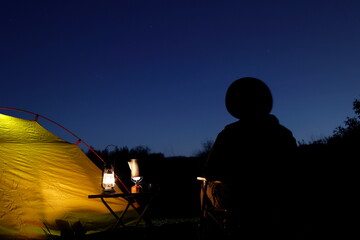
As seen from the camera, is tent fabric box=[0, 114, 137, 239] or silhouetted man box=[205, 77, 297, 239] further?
tent fabric box=[0, 114, 137, 239]

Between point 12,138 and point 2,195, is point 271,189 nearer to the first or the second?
point 2,195

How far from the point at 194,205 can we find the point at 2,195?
3695mm

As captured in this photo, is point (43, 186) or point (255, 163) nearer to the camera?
point (255, 163)

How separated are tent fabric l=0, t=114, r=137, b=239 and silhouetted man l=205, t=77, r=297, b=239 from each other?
7.52ft

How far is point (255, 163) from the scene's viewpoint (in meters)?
1.96

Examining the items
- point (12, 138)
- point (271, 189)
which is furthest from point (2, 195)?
point (271, 189)

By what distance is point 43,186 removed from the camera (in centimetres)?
350

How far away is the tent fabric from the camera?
3176 millimetres

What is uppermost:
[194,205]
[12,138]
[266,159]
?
[12,138]

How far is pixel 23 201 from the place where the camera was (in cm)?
325

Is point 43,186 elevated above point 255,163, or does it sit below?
below

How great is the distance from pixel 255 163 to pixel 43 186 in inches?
105

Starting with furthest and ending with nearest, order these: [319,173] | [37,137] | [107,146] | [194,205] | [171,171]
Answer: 1. [171,171]
2. [194,205]
3. [319,173]
4. [107,146]
5. [37,137]

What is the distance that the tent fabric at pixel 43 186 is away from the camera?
318cm
